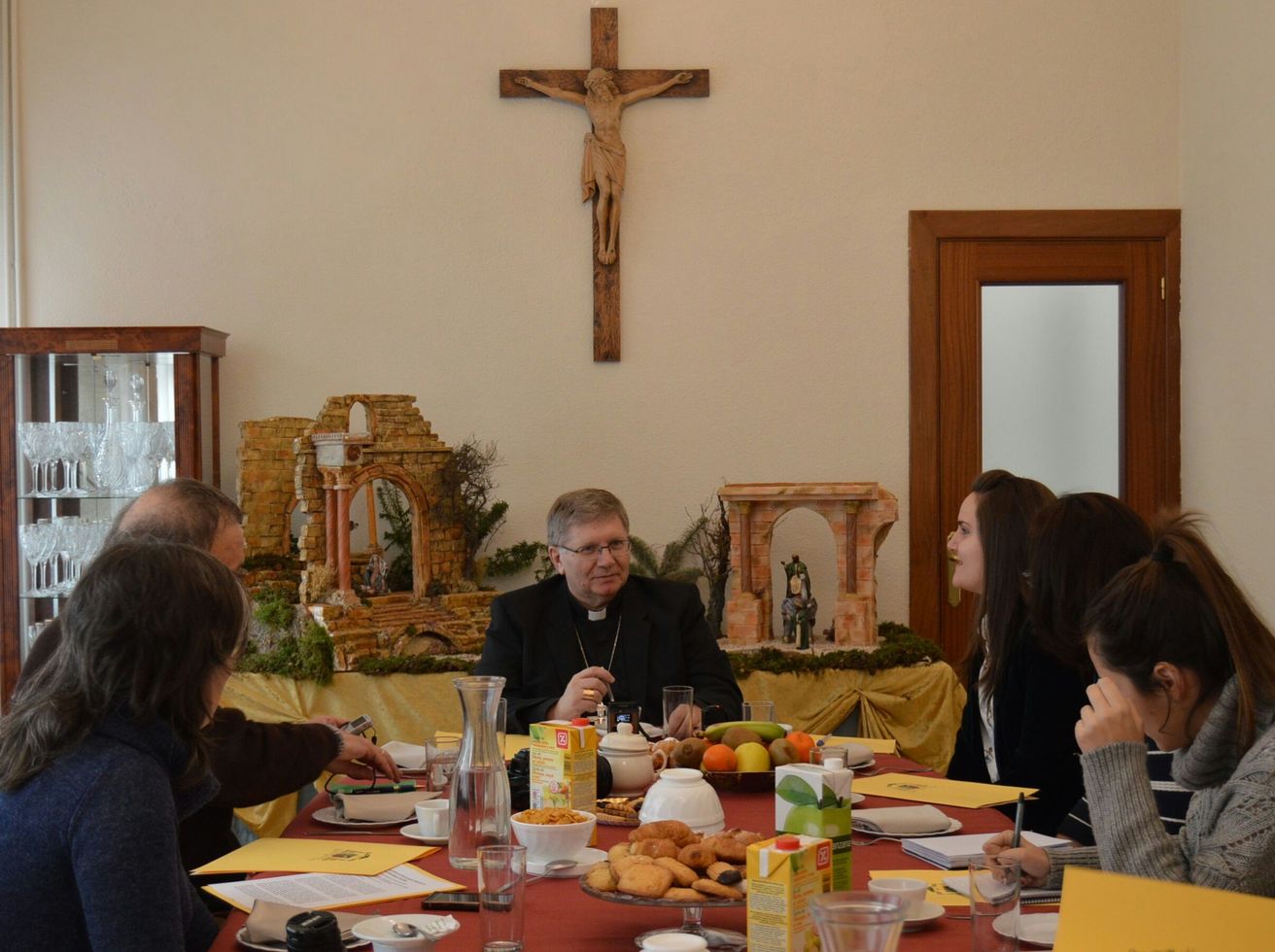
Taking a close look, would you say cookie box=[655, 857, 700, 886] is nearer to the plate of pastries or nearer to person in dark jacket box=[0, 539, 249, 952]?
the plate of pastries

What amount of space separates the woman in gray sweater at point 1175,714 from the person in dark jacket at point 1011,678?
29.4 inches

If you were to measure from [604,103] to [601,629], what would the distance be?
237cm

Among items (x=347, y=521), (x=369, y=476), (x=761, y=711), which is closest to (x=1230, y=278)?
(x=761, y=711)

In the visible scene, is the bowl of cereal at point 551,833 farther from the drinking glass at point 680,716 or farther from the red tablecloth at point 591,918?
the drinking glass at point 680,716

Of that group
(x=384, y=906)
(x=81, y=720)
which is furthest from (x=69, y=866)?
(x=384, y=906)

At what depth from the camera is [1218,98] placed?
5.07m

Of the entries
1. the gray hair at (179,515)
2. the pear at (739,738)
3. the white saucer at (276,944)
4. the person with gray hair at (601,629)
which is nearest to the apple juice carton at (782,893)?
the white saucer at (276,944)

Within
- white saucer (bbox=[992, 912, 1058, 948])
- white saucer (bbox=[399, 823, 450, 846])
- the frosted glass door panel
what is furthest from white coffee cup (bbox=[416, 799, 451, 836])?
the frosted glass door panel

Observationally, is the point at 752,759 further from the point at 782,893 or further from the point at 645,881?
the point at 782,893

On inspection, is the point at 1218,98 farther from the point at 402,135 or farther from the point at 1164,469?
the point at 402,135

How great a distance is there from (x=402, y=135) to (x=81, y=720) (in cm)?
399

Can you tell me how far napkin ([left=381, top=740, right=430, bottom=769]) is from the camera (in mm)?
2926

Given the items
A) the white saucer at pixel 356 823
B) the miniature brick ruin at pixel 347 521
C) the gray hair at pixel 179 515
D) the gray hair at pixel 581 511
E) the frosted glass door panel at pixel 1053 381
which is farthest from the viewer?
the frosted glass door panel at pixel 1053 381

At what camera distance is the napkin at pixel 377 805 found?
2.39 meters
